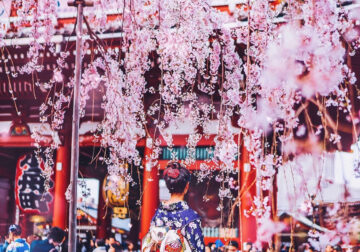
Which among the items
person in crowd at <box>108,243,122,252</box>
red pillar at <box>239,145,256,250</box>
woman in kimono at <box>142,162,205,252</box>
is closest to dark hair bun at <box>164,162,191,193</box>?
woman in kimono at <box>142,162,205,252</box>

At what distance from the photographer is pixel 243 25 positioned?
786 centimetres

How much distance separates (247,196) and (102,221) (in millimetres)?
4550

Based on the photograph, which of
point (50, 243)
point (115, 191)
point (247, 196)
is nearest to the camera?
point (50, 243)

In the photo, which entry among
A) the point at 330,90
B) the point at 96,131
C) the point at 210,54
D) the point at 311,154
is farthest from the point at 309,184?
the point at 96,131

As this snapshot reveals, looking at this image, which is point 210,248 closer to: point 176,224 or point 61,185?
point 61,185

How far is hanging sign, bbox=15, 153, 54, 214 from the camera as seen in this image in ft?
33.7

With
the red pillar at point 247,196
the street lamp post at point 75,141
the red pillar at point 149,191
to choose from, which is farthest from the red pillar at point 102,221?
the street lamp post at point 75,141

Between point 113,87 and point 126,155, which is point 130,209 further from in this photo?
point 113,87

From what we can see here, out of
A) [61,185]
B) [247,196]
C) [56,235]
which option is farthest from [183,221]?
[61,185]

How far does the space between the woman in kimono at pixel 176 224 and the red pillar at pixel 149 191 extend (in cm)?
456

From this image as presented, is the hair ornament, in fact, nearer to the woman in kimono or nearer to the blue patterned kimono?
the woman in kimono

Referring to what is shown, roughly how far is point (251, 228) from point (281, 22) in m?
3.48

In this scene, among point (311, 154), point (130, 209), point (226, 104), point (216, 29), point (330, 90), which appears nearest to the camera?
point (330, 90)

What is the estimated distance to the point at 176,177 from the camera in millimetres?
4355
